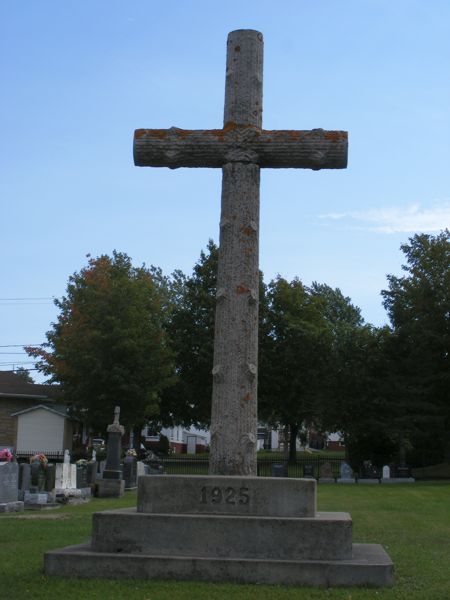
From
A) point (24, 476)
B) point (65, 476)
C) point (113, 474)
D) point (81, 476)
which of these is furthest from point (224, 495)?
point (113, 474)

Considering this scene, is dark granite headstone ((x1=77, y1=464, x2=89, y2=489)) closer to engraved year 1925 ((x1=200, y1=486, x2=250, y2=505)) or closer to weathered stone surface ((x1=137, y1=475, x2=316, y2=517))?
weathered stone surface ((x1=137, y1=475, x2=316, y2=517))

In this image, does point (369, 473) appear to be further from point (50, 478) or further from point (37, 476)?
point (37, 476)

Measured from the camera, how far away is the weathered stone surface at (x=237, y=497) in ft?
22.3

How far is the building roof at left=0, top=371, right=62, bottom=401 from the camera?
46.9m

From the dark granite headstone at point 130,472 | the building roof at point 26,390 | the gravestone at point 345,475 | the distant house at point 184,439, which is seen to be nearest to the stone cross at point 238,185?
the dark granite headstone at point 130,472

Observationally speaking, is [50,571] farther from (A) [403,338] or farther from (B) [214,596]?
(A) [403,338]

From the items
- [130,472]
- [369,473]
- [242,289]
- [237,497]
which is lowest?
[369,473]

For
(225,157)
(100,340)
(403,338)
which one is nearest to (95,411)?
(100,340)

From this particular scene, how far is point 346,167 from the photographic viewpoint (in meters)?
7.89

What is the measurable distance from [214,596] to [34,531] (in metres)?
6.44

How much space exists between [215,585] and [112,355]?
1387 inches

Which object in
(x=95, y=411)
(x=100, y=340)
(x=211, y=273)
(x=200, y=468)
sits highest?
(x=211, y=273)

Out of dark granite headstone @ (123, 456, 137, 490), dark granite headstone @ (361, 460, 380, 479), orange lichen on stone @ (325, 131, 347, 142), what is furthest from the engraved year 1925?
dark granite headstone @ (361, 460, 380, 479)

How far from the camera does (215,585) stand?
622 cm
